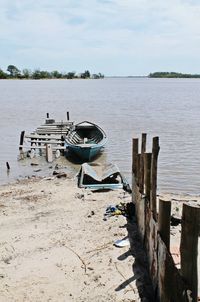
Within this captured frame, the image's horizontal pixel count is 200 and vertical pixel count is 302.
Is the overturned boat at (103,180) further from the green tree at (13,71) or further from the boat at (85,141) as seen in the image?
the green tree at (13,71)

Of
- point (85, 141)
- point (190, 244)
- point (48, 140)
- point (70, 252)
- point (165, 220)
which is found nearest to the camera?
point (190, 244)

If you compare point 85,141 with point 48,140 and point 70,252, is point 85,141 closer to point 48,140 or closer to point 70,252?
point 48,140

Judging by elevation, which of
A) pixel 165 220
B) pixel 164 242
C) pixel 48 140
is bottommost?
pixel 48 140

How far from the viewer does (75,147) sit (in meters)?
20.5

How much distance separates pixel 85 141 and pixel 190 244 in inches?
734

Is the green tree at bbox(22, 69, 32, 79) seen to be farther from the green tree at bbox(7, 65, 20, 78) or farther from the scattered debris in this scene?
the scattered debris

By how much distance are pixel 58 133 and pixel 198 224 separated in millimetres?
22557

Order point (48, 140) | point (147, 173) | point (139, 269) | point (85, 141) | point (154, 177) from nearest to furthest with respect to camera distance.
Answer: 1. point (139, 269)
2. point (154, 177)
3. point (147, 173)
4. point (85, 141)
5. point (48, 140)

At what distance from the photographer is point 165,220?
603 centimetres

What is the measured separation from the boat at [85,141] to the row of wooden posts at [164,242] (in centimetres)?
1087

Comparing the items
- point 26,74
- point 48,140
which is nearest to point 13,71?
point 26,74

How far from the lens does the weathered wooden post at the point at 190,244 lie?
4789mm

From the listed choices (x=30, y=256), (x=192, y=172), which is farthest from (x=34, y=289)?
(x=192, y=172)

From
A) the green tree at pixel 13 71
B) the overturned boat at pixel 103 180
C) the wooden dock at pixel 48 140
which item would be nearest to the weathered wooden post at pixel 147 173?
the overturned boat at pixel 103 180
